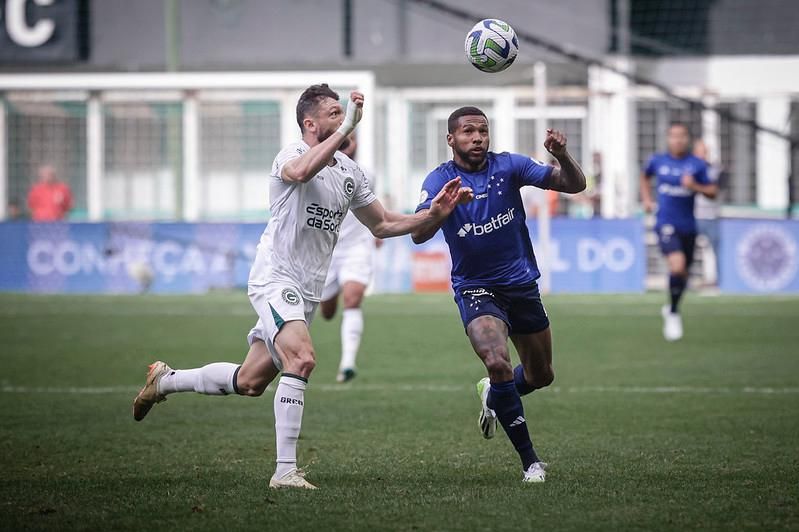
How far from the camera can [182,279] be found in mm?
26812

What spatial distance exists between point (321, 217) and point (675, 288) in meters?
10.2

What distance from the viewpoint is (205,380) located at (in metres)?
8.05

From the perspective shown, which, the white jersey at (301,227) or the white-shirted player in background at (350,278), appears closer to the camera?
the white jersey at (301,227)

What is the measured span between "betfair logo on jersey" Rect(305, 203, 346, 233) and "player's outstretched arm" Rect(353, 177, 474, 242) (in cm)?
41

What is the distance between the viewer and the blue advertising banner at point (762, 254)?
25.0 meters

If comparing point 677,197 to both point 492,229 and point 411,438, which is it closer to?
point 411,438

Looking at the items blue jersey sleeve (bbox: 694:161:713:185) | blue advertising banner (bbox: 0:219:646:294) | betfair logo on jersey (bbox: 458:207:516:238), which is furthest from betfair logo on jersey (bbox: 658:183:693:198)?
betfair logo on jersey (bbox: 458:207:516:238)

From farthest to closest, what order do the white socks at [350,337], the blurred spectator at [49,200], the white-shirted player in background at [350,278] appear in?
Answer: the blurred spectator at [49,200], the white-shirted player in background at [350,278], the white socks at [350,337]

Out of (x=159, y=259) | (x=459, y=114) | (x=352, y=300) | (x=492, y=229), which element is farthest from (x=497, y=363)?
(x=159, y=259)

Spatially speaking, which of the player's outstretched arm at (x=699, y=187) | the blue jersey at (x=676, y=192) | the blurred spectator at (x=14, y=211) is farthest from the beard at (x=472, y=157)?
the blurred spectator at (x=14, y=211)

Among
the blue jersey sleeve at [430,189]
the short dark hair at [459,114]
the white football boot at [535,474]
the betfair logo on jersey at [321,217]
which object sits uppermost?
the short dark hair at [459,114]

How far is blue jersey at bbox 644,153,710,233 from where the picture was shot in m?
17.7

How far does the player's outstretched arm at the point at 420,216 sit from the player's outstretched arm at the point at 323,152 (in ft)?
2.40

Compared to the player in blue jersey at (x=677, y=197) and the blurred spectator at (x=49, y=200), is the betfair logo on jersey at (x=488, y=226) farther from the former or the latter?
the blurred spectator at (x=49, y=200)
